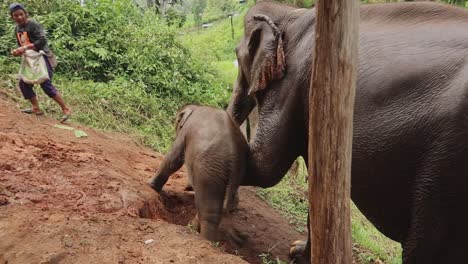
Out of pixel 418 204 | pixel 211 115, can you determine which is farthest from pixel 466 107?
pixel 211 115

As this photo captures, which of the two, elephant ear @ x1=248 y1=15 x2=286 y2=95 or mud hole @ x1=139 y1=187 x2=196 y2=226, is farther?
mud hole @ x1=139 y1=187 x2=196 y2=226

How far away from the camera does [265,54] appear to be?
436 cm

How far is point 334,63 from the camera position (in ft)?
7.82

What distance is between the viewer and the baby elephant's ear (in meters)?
4.99

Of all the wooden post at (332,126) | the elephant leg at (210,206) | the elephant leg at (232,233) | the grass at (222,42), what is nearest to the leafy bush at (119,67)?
the elephant leg at (232,233)

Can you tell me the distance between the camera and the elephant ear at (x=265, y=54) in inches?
167

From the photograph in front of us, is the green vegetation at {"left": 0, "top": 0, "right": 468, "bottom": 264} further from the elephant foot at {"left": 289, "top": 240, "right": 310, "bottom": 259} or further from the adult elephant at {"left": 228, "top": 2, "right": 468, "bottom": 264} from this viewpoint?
the adult elephant at {"left": 228, "top": 2, "right": 468, "bottom": 264}

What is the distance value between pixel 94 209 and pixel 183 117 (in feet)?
4.36

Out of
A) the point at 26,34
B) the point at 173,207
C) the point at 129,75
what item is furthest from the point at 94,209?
the point at 129,75

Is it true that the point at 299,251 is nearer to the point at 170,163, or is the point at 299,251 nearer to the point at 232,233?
the point at 232,233

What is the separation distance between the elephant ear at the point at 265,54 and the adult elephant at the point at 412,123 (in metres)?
0.20

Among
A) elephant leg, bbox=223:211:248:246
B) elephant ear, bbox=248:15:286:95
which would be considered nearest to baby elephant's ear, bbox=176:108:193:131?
elephant ear, bbox=248:15:286:95

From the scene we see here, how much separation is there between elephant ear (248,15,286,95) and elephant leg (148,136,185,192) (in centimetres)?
92

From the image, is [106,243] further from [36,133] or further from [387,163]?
[36,133]
